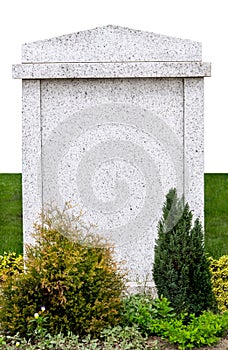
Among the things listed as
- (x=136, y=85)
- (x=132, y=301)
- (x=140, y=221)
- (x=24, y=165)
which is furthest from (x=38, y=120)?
(x=132, y=301)

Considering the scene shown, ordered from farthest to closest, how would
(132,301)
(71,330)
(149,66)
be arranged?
(149,66), (132,301), (71,330)

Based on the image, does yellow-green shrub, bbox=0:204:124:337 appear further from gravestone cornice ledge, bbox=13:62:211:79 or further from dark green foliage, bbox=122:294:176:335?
gravestone cornice ledge, bbox=13:62:211:79

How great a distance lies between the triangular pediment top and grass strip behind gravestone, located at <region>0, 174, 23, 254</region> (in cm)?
333

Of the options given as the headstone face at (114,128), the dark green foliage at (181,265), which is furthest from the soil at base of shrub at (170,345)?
the headstone face at (114,128)

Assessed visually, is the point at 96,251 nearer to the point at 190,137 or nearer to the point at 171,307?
the point at 171,307

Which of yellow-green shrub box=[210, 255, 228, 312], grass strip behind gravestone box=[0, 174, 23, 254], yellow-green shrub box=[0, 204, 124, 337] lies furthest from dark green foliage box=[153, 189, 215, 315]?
grass strip behind gravestone box=[0, 174, 23, 254]

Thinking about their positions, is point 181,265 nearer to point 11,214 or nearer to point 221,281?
point 221,281

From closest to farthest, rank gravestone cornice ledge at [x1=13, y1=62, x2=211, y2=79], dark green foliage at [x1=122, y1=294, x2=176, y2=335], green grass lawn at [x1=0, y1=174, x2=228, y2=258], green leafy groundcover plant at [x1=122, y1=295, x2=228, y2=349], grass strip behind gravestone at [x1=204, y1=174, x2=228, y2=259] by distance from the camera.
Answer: green leafy groundcover plant at [x1=122, y1=295, x2=228, y2=349] < dark green foliage at [x1=122, y1=294, x2=176, y2=335] < gravestone cornice ledge at [x1=13, y1=62, x2=211, y2=79] < grass strip behind gravestone at [x1=204, y1=174, x2=228, y2=259] < green grass lawn at [x1=0, y1=174, x2=228, y2=258]

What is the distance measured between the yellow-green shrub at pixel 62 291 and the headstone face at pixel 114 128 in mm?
1393

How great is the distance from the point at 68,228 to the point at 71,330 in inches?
35.5

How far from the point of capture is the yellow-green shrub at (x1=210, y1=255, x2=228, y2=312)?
24.0 ft

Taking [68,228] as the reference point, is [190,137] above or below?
above

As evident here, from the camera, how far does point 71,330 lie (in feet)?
19.2

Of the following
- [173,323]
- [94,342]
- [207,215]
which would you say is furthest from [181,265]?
[207,215]
